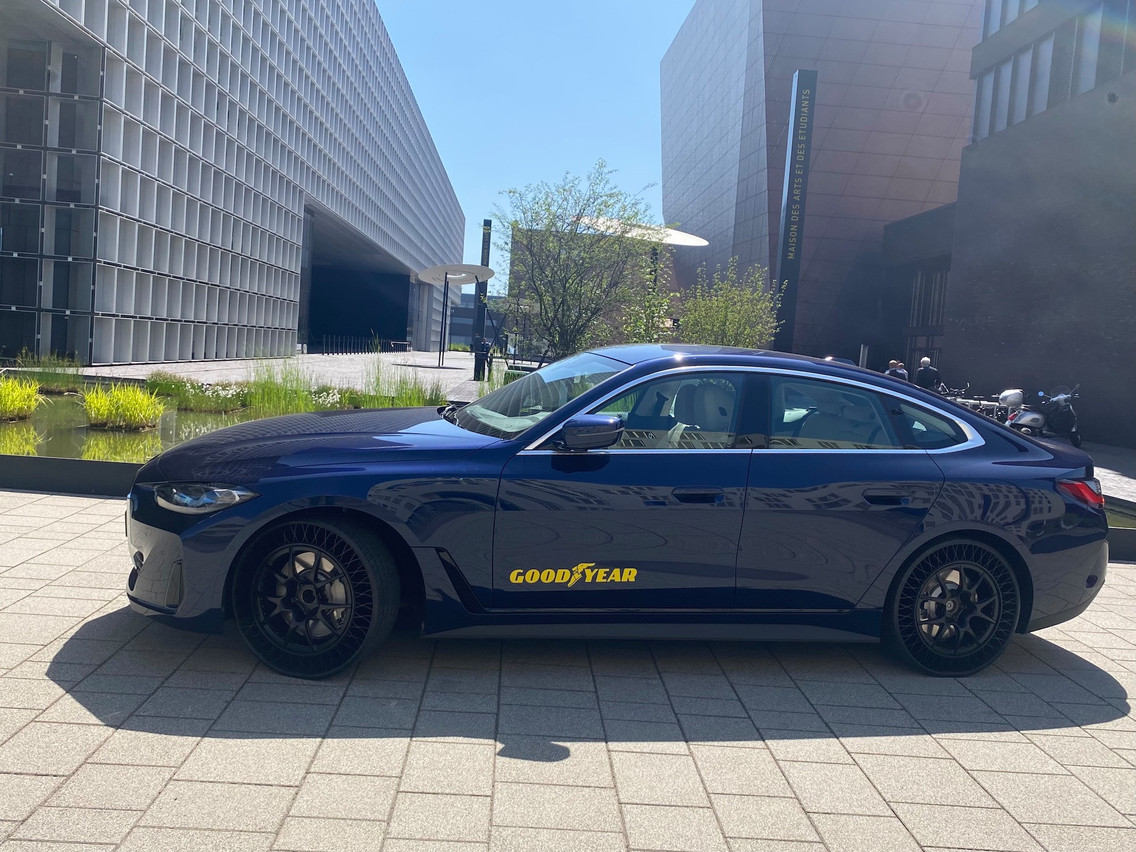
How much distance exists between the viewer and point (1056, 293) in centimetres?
2269

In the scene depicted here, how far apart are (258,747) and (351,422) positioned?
5.93 ft

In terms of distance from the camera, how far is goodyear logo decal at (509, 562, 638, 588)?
4121mm

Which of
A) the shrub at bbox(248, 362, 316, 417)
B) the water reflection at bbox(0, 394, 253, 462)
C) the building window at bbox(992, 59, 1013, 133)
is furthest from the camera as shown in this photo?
the building window at bbox(992, 59, 1013, 133)

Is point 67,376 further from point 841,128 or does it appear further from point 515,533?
point 841,128

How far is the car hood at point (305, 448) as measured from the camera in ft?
13.4

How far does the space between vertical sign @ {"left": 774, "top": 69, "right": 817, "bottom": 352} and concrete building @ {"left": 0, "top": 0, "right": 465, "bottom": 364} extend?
61.4 feet

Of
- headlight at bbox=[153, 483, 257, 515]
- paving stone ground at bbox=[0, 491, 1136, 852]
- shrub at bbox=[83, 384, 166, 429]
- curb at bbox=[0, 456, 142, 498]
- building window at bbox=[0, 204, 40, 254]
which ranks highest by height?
building window at bbox=[0, 204, 40, 254]

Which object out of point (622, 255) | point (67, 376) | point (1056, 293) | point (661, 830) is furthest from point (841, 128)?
point (661, 830)

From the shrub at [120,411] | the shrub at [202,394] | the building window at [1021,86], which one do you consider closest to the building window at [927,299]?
the building window at [1021,86]

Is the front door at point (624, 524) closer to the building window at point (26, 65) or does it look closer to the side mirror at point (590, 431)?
the side mirror at point (590, 431)

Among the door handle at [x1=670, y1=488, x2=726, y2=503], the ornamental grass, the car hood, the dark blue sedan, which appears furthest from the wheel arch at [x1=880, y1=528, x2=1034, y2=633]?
the ornamental grass

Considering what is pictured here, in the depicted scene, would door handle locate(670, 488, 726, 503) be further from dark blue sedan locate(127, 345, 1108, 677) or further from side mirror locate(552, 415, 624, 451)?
side mirror locate(552, 415, 624, 451)

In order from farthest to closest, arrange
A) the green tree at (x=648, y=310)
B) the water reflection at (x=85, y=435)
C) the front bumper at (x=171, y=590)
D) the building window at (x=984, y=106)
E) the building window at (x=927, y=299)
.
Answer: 1. the building window at (x=927, y=299)
2. the building window at (x=984, y=106)
3. the green tree at (x=648, y=310)
4. the water reflection at (x=85, y=435)
5. the front bumper at (x=171, y=590)

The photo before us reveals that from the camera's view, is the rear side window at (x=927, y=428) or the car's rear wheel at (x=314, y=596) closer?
the car's rear wheel at (x=314, y=596)
